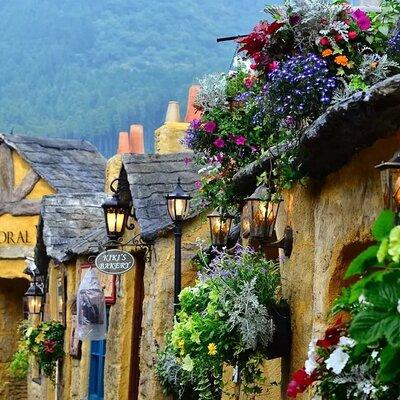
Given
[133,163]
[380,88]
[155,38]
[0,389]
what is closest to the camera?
[380,88]

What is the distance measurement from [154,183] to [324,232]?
6.30m

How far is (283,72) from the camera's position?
21.9 feet

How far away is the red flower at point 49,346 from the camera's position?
17.1 metres

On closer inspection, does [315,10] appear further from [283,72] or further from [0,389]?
[0,389]

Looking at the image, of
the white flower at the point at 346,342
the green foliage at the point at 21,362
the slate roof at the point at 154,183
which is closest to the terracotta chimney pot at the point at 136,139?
the green foliage at the point at 21,362

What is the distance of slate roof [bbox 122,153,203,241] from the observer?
12094 mm

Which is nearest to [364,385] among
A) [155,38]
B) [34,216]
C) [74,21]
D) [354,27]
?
[354,27]

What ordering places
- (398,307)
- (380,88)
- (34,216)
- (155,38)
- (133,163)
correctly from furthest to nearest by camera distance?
(155,38) < (34,216) < (133,163) < (380,88) < (398,307)

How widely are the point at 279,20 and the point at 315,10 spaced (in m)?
0.27

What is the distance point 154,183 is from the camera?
12.8 meters

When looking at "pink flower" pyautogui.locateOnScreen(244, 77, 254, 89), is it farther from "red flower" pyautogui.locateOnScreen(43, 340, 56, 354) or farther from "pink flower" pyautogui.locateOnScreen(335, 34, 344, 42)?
"red flower" pyautogui.locateOnScreen(43, 340, 56, 354)

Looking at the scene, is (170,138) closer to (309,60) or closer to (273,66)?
(273,66)

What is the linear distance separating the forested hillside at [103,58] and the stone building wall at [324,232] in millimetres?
42434

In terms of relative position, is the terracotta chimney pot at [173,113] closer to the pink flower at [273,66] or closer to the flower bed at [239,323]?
the flower bed at [239,323]
